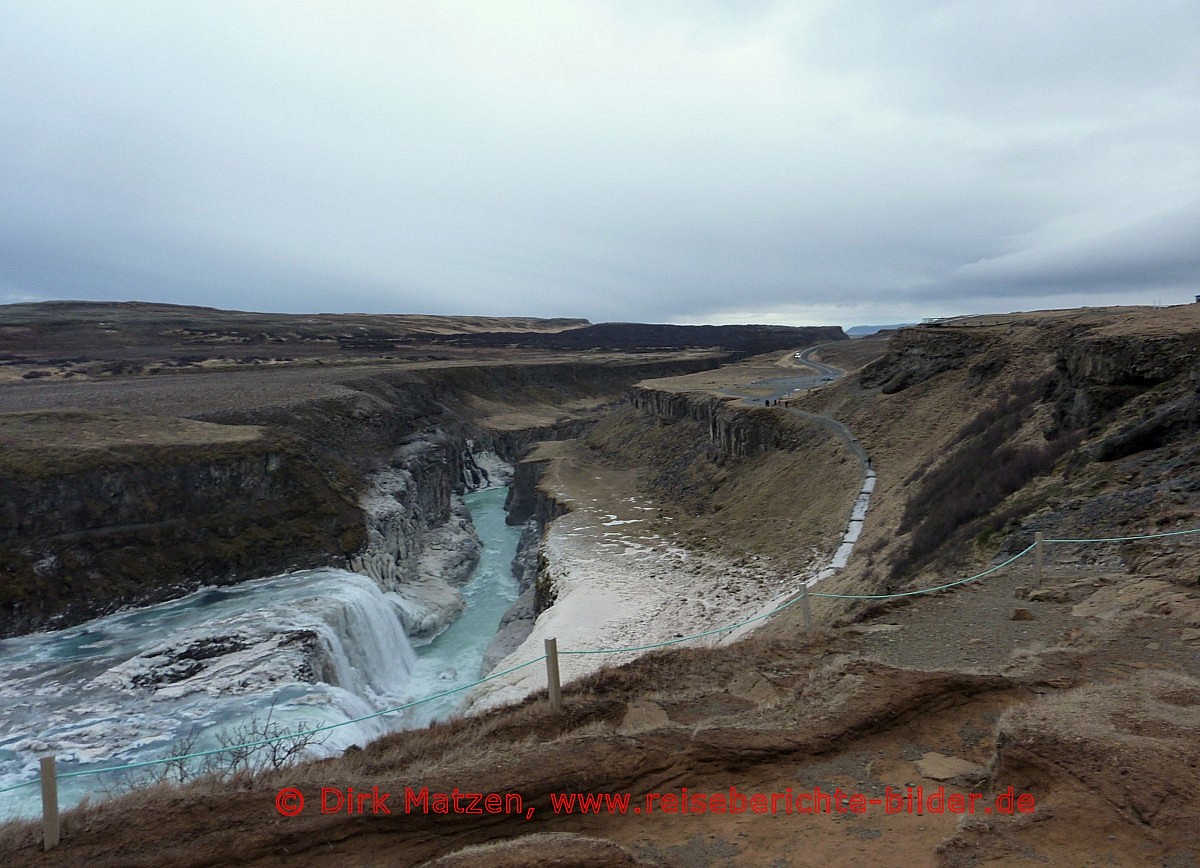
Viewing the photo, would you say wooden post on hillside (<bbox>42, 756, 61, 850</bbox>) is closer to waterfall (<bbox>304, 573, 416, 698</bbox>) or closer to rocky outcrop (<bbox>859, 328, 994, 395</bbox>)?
waterfall (<bbox>304, 573, 416, 698</bbox>)

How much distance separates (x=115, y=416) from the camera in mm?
32281

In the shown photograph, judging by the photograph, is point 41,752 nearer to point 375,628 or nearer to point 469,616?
point 375,628

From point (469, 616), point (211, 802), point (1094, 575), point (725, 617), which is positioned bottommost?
point (469, 616)

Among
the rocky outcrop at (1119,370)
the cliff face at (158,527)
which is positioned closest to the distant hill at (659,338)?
the cliff face at (158,527)

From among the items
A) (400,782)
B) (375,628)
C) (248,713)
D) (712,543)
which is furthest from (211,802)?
(712,543)

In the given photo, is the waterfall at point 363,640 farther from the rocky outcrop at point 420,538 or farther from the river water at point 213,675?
the rocky outcrop at point 420,538

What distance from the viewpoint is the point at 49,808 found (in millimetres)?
6219

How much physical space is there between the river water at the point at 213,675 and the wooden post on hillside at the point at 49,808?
29.5 feet

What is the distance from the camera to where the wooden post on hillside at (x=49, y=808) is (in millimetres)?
6191

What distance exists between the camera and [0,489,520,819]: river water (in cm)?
1622

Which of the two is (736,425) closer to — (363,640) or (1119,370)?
(1119,370)

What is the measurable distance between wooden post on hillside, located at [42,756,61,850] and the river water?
29.5ft

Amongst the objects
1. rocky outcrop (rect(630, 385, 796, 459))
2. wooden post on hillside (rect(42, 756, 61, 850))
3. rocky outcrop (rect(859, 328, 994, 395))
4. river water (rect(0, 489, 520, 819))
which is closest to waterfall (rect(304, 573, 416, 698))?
river water (rect(0, 489, 520, 819))

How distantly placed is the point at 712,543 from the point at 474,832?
24.2 meters
